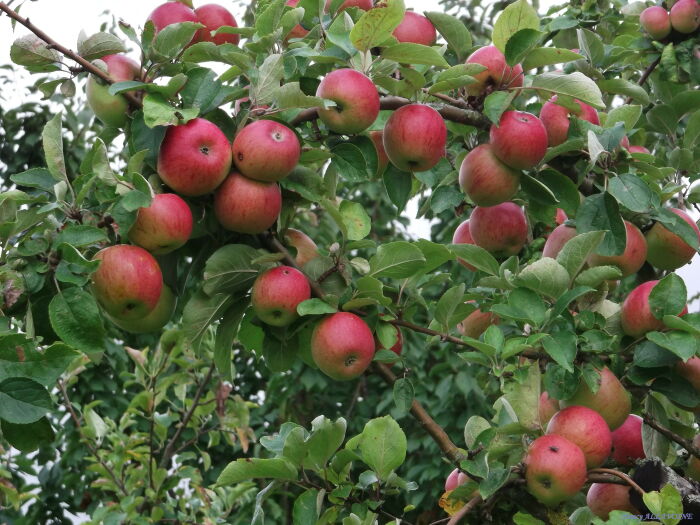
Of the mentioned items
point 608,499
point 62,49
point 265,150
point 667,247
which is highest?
point 62,49

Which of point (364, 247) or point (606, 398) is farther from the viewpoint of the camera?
point (364, 247)

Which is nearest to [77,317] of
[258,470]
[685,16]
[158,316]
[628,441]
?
[158,316]

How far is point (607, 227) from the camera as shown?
124cm

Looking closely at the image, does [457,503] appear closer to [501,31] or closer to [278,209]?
[278,209]

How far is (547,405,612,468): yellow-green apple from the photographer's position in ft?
3.67

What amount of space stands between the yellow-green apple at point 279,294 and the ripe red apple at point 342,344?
5cm

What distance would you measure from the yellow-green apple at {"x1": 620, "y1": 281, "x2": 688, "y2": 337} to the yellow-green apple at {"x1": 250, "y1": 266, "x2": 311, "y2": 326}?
1.59 feet

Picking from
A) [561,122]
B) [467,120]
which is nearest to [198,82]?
[467,120]

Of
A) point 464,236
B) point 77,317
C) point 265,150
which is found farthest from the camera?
point 464,236

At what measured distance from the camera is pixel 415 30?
144 cm

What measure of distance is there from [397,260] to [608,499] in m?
0.49

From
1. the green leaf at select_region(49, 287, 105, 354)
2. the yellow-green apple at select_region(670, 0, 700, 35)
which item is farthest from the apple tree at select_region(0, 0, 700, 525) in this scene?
the yellow-green apple at select_region(670, 0, 700, 35)

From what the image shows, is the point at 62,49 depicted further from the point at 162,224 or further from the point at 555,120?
the point at 555,120

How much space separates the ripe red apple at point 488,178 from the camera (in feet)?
4.29
